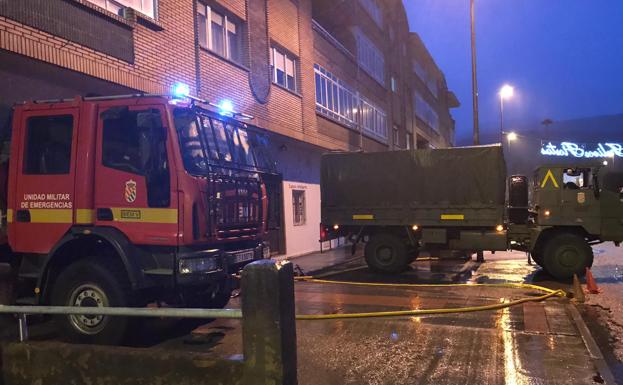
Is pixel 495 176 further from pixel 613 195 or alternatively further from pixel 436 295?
pixel 436 295

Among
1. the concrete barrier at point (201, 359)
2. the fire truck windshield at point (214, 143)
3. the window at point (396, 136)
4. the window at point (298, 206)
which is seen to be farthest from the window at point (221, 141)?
the window at point (396, 136)

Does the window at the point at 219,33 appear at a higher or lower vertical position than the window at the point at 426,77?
lower

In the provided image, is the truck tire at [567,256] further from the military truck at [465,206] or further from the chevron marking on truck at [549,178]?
the chevron marking on truck at [549,178]

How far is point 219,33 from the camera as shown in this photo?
12945mm

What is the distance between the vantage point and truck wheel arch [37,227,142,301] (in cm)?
553

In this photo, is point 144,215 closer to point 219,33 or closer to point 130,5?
point 130,5

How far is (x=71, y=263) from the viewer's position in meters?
5.86

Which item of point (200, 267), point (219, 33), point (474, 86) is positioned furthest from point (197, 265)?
point (474, 86)

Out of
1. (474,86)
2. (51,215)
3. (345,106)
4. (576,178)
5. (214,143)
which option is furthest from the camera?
(345,106)

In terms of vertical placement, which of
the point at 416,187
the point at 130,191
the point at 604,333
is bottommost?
the point at 604,333

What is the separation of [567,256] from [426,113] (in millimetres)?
32580

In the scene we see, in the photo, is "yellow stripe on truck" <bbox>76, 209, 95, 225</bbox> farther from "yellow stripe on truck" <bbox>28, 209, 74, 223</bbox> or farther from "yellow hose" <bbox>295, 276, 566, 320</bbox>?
"yellow hose" <bbox>295, 276, 566, 320</bbox>

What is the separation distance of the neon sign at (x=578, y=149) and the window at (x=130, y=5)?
2231 inches

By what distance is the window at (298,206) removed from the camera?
17266 mm
